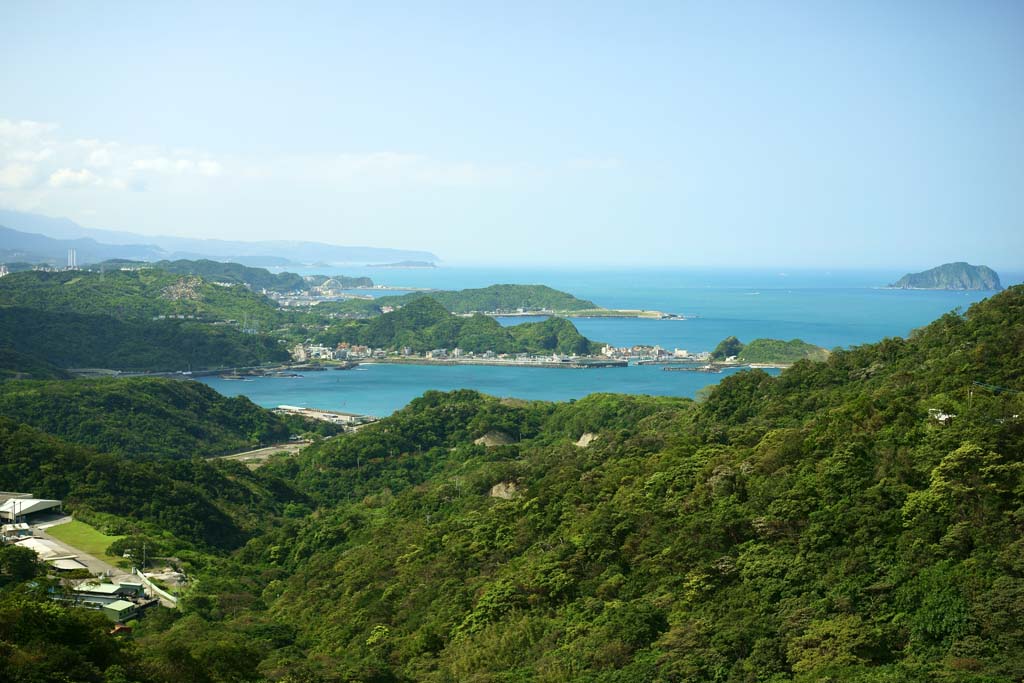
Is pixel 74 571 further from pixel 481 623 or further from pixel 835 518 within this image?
pixel 835 518

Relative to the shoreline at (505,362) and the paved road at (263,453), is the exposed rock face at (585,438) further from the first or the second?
the shoreline at (505,362)

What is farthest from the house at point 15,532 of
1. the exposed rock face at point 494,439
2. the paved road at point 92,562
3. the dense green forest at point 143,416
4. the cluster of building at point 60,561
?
the exposed rock face at point 494,439

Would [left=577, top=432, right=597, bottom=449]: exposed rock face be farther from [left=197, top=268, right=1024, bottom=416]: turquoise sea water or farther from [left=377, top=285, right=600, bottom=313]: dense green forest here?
[left=377, top=285, right=600, bottom=313]: dense green forest

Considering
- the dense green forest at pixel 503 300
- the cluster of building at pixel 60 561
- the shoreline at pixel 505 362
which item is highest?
the dense green forest at pixel 503 300

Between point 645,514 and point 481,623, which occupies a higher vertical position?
point 645,514

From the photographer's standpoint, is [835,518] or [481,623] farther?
[481,623]

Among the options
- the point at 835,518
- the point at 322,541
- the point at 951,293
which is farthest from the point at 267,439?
the point at 951,293

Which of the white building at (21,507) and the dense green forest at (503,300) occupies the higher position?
the dense green forest at (503,300)

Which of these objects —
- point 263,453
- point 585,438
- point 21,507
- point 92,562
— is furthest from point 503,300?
point 92,562
